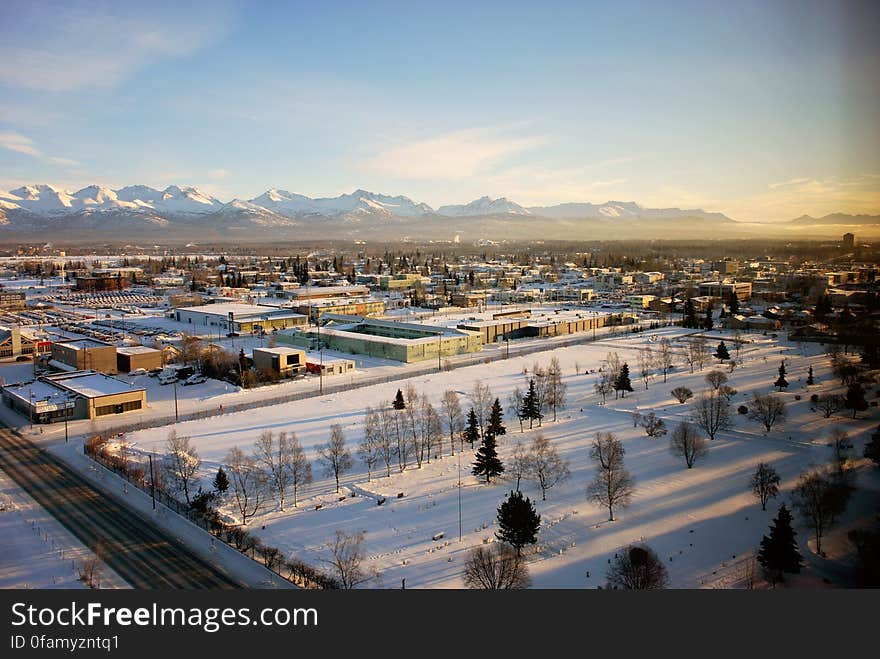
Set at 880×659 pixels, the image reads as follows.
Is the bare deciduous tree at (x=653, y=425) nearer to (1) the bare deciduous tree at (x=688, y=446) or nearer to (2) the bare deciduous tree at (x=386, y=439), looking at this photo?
(1) the bare deciduous tree at (x=688, y=446)

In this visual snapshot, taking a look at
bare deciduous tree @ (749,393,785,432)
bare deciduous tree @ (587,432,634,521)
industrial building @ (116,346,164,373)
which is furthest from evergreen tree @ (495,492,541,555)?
industrial building @ (116,346,164,373)

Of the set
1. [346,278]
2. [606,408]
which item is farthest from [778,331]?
[346,278]

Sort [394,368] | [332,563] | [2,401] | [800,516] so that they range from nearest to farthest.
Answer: [332,563]
[800,516]
[2,401]
[394,368]

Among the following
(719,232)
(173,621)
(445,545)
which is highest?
(719,232)

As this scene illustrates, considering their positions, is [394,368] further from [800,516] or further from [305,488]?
[800,516]

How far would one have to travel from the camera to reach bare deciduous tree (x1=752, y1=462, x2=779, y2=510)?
6.43m

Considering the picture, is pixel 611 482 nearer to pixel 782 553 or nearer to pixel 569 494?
pixel 569 494

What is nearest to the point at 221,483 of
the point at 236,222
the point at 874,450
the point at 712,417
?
the point at 712,417

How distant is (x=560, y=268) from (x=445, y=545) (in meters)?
38.9

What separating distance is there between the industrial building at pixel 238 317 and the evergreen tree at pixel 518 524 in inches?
584

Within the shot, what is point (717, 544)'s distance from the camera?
565 centimetres

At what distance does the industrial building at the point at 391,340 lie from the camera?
15016 millimetres

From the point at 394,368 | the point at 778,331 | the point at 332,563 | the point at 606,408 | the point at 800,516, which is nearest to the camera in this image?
the point at 332,563

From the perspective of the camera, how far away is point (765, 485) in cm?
649
